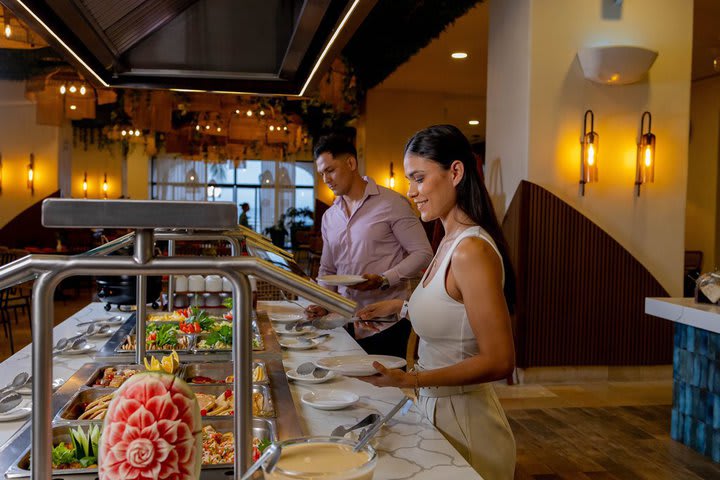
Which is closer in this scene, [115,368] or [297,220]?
[115,368]

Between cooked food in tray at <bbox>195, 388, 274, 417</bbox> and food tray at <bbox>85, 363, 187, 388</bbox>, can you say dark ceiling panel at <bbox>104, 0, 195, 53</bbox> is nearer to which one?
food tray at <bbox>85, 363, 187, 388</bbox>

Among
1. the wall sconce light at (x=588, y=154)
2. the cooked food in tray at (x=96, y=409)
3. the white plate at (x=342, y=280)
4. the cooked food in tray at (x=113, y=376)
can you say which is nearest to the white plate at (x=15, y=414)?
the cooked food in tray at (x=96, y=409)

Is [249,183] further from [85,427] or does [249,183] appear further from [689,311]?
[85,427]

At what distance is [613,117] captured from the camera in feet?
18.6

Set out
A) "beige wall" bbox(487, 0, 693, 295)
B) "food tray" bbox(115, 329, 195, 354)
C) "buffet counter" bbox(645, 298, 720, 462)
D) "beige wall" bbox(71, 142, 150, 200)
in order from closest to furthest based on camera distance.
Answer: "food tray" bbox(115, 329, 195, 354)
"buffet counter" bbox(645, 298, 720, 462)
"beige wall" bbox(487, 0, 693, 295)
"beige wall" bbox(71, 142, 150, 200)

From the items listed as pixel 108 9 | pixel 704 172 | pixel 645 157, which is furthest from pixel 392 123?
pixel 108 9

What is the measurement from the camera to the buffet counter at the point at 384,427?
4.21 ft

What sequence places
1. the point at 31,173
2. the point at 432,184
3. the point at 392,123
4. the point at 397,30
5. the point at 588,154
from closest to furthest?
the point at 432,184, the point at 588,154, the point at 397,30, the point at 392,123, the point at 31,173

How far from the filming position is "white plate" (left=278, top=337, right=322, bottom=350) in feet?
8.09

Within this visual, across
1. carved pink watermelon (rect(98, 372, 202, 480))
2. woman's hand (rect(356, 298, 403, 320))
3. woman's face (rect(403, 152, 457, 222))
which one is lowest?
woman's hand (rect(356, 298, 403, 320))

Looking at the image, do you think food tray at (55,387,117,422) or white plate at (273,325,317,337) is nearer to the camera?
food tray at (55,387,117,422)

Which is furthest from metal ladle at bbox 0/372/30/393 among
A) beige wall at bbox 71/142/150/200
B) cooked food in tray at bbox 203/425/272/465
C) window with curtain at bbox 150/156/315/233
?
window with curtain at bbox 150/156/315/233

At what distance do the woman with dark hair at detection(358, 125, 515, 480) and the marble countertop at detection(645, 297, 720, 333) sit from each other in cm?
241

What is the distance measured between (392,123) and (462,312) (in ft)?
31.4
